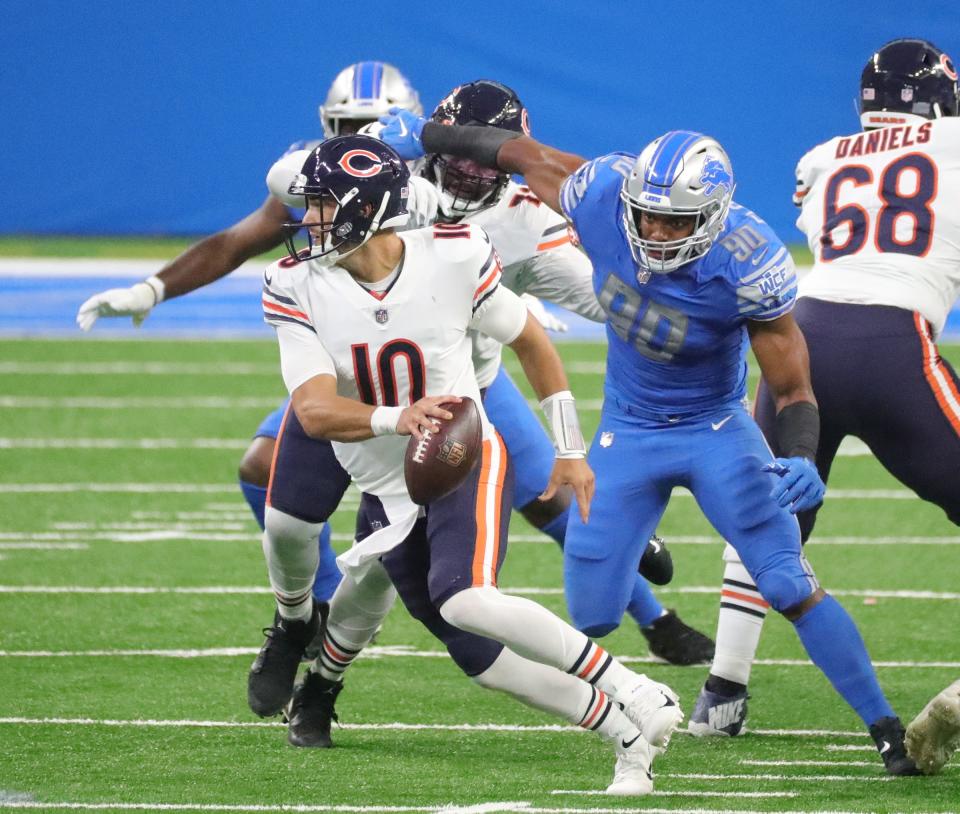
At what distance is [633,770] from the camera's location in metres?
3.53

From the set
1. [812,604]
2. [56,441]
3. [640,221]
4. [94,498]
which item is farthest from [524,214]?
[56,441]

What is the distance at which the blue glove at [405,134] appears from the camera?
471 cm

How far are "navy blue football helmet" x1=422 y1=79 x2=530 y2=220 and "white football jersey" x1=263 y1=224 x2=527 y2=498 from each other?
1.01m

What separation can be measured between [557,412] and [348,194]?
66 cm

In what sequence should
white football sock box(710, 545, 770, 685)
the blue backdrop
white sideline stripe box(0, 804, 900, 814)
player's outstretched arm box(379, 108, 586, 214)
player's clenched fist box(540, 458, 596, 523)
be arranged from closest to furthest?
white sideline stripe box(0, 804, 900, 814)
player's clenched fist box(540, 458, 596, 523)
white football sock box(710, 545, 770, 685)
player's outstretched arm box(379, 108, 586, 214)
the blue backdrop

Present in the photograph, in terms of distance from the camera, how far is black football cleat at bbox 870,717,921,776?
368 cm

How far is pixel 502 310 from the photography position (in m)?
3.75

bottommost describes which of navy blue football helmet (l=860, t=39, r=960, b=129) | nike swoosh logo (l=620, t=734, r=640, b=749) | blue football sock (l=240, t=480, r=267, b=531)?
blue football sock (l=240, t=480, r=267, b=531)

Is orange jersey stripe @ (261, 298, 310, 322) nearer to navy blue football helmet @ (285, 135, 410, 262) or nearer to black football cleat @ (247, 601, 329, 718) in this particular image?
navy blue football helmet @ (285, 135, 410, 262)

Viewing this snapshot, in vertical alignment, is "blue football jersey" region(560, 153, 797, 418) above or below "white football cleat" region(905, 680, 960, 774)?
above

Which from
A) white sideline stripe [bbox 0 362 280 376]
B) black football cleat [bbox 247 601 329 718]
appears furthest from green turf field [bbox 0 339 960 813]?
white sideline stripe [bbox 0 362 280 376]

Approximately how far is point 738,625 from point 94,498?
3840mm

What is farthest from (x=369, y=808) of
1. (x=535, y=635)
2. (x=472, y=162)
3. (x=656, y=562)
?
(x=472, y=162)

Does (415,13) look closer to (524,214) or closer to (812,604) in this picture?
(524,214)
